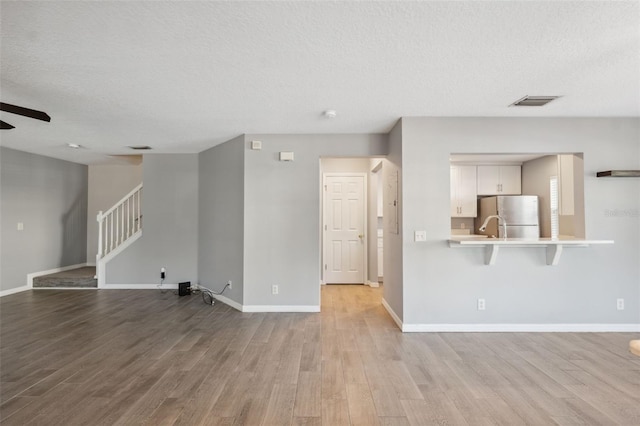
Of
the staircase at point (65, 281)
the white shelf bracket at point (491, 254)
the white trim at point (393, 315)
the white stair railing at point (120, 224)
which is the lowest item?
the white trim at point (393, 315)

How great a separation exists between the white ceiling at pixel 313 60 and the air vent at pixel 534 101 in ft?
0.39

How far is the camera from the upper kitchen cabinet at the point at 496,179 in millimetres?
6430

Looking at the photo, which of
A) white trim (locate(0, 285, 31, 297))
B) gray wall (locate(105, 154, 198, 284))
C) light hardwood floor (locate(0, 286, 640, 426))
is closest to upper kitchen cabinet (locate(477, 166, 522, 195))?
light hardwood floor (locate(0, 286, 640, 426))

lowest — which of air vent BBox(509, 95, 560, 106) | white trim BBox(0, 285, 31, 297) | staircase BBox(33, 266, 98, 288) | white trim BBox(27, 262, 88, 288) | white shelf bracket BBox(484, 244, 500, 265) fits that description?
white trim BBox(0, 285, 31, 297)

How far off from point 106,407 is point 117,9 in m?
2.59

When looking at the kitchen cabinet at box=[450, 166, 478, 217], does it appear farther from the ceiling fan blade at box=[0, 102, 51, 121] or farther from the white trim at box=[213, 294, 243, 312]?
the ceiling fan blade at box=[0, 102, 51, 121]

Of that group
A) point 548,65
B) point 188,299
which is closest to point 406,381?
point 548,65

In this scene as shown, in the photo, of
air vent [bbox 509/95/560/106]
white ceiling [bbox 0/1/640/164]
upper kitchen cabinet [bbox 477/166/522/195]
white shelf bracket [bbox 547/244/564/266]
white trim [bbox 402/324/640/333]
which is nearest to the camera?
white ceiling [bbox 0/1/640/164]

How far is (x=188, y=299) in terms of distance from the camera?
17.9ft

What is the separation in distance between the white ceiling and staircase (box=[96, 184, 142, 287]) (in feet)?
8.84

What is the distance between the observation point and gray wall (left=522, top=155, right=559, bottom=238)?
5.61 metres

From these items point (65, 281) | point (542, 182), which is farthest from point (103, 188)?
point (542, 182)

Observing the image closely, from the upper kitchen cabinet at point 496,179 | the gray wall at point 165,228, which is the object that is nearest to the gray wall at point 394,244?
the upper kitchen cabinet at point 496,179

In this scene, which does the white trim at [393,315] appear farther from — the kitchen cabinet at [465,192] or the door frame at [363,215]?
the kitchen cabinet at [465,192]
